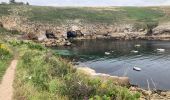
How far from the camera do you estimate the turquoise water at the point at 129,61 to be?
60.2 m

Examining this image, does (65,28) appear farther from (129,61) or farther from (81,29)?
(129,61)

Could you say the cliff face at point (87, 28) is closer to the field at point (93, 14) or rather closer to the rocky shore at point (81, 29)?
the rocky shore at point (81, 29)

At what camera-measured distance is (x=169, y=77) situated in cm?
6081

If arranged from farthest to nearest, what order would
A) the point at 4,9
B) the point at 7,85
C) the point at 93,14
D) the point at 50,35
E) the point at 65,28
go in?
1. the point at 93,14
2. the point at 65,28
3. the point at 4,9
4. the point at 50,35
5. the point at 7,85

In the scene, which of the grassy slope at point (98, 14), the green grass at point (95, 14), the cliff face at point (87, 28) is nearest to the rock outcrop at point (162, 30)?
the cliff face at point (87, 28)

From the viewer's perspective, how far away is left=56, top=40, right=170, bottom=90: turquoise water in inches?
2371

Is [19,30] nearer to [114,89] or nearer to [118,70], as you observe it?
[118,70]

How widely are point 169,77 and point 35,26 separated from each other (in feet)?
279

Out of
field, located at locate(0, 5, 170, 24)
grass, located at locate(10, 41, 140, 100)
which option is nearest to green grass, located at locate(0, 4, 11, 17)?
field, located at locate(0, 5, 170, 24)

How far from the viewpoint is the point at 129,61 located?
8125 cm

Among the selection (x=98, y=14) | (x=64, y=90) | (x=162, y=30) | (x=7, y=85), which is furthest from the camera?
(x=98, y=14)

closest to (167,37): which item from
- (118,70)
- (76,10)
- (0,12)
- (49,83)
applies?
(76,10)

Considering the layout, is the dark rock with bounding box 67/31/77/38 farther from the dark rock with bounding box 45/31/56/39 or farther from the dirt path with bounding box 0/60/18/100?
the dirt path with bounding box 0/60/18/100

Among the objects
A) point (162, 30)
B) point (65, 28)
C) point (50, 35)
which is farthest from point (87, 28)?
point (162, 30)
